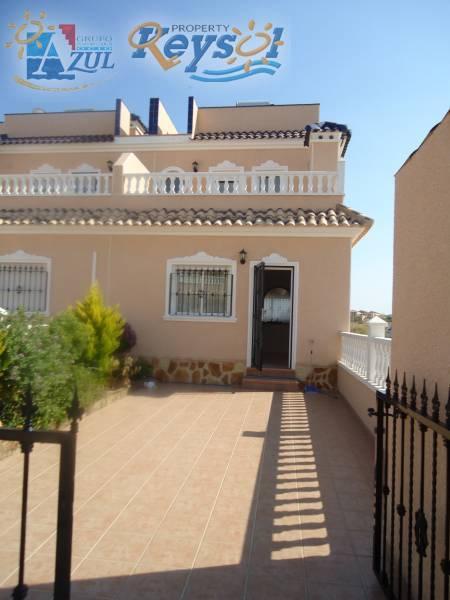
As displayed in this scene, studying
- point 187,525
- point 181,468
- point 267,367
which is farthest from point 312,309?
point 187,525

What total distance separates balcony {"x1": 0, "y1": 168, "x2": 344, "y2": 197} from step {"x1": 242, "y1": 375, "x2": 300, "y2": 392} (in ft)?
15.7

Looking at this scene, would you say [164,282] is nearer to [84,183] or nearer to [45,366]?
[84,183]

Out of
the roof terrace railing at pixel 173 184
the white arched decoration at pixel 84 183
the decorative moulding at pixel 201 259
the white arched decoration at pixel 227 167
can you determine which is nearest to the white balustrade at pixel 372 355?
A: the decorative moulding at pixel 201 259

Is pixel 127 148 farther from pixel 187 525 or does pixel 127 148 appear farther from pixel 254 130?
pixel 187 525

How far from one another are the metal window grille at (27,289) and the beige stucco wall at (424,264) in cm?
1000

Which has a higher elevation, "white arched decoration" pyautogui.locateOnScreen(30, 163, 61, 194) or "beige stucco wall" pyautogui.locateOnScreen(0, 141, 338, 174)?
"beige stucco wall" pyautogui.locateOnScreen(0, 141, 338, 174)

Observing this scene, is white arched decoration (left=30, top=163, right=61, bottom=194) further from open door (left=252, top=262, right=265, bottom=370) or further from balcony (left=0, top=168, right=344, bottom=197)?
open door (left=252, top=262, right=265, bottom=370)

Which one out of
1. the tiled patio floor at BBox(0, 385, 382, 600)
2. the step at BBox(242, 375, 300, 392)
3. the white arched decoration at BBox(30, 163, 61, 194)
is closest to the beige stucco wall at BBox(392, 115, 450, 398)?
the tiled patio floor at BBox(0, 385, 382, 600)

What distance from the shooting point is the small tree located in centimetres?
801

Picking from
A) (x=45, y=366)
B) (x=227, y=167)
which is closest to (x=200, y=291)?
(x=45, y=366)

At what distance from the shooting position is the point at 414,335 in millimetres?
2895

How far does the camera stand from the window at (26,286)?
1138cm

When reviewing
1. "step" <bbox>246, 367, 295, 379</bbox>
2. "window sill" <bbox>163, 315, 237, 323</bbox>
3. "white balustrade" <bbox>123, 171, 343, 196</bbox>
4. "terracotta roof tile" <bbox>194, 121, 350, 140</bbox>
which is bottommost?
"step" <bbox>246, 367, 295, 379</bbox>

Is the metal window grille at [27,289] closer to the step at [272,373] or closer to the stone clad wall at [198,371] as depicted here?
the stone clad wall at [198,371]
